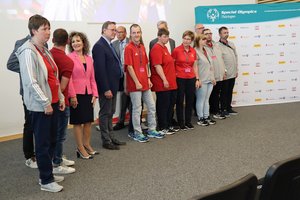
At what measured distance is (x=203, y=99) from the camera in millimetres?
5195

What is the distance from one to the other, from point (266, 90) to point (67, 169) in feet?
15.3

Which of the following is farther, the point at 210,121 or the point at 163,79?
the point at 210,121

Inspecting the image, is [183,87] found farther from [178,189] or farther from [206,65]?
[178,189]

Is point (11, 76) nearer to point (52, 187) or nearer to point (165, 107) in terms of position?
point (165, 107)

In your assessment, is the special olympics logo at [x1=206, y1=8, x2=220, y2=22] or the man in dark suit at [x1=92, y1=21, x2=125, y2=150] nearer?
the man in dark suit at [x1=92, y1=21, x2=125, y2=150]

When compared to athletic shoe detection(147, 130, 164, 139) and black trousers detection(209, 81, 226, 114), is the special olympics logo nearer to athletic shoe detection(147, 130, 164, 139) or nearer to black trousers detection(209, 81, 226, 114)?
black trousers detection(209, 81, 226, 114)

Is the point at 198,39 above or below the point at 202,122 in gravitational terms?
above

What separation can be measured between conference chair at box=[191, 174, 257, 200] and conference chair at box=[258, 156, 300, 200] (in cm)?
13

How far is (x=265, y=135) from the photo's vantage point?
14.7ft

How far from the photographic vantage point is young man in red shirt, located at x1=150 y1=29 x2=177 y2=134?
4.46 meters

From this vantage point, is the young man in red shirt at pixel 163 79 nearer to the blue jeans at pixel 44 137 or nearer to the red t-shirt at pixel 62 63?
the red t-shirt at pixel 62 63

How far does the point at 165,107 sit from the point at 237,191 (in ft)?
11.6

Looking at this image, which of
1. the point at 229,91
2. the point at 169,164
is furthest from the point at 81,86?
the point at 229,91

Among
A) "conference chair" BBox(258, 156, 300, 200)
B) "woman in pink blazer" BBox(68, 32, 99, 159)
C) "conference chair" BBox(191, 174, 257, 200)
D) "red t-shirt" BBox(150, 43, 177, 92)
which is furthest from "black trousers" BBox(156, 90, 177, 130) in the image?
"conference chair" BBox(191, 174, 257, 200)
